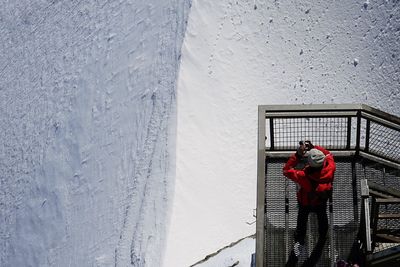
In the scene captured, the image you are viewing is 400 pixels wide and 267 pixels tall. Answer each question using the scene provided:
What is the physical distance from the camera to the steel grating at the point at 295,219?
963cm

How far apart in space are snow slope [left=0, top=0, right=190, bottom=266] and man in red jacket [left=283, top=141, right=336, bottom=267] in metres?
4.30

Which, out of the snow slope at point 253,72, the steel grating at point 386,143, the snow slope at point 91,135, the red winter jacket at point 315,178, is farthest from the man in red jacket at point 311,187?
the snow slope at point 253,72

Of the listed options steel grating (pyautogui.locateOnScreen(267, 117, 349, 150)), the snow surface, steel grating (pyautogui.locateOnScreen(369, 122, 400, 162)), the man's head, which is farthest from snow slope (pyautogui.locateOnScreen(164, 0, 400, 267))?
the man's head

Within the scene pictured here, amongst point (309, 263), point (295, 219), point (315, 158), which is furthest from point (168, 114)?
point (315, 158)


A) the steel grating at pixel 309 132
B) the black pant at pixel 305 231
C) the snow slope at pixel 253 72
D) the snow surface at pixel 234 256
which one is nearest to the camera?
the black pant at pixel 305 231

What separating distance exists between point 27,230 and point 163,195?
3.30 metres

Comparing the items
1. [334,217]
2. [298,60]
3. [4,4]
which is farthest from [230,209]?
[4,4]

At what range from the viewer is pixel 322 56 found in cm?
1580

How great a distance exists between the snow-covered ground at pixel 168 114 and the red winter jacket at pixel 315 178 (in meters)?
4.65

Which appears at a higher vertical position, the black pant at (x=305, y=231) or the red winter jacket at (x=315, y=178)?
the red winter jacket at (x=315, y=178)

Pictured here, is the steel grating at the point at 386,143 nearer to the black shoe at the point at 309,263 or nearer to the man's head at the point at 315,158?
the black shoe at the point at 309,263

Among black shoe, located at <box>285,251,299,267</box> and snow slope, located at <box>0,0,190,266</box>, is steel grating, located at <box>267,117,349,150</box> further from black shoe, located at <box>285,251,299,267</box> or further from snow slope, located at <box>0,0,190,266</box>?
black shoe, located at <box>285,251,299,267</box>

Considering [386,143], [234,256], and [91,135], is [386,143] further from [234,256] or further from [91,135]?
[91,135]

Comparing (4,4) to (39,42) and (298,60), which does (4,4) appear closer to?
(39,42)
